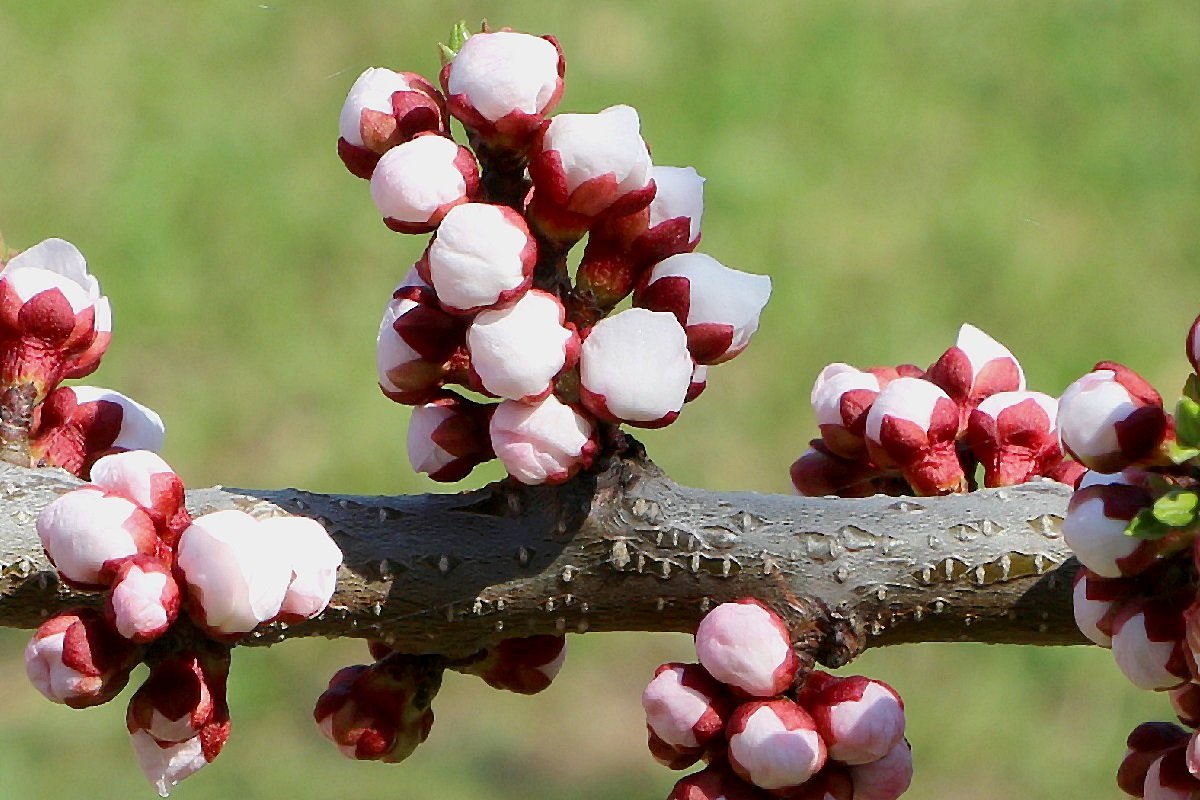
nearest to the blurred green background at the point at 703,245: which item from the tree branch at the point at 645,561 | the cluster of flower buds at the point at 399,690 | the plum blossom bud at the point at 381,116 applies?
the cluster of flower buds at the point at 399,690

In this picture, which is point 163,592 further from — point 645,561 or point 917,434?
point 917,434

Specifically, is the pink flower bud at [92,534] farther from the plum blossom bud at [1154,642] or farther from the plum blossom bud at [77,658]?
the plum blossom bud at [1154,642]

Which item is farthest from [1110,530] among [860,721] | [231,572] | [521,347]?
[231,572]

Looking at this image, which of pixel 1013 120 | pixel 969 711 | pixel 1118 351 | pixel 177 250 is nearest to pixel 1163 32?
pixel 1013 120

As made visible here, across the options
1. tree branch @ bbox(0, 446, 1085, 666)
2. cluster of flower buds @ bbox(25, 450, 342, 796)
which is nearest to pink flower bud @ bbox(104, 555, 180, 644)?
cluster of flower buds @ bbox(25, 450, 342, 796)

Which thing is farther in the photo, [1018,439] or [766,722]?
[1018,439]
